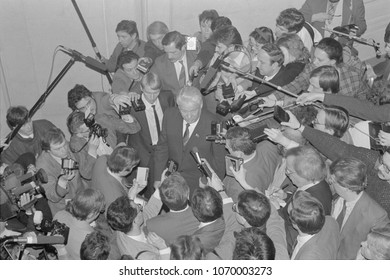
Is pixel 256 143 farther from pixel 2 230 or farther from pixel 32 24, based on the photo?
pixel 32 24

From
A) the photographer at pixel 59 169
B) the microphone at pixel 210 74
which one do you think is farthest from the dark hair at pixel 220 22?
the photographer at pixel 59 169

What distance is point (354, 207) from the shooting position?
3.06 m

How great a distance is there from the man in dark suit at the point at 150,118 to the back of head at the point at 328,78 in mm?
1197

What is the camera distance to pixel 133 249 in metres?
3.02

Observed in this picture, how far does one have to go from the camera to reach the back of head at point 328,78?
12.8ft

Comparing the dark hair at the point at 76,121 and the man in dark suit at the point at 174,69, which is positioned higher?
the man in dark suit at the point at 174,69

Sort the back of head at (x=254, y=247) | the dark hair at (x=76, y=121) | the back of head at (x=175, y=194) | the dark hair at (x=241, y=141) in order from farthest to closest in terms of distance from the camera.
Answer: the dark hair at (x=76, y=121)
the dark hair at (x=241, y=141)
the back of head at (x=175, y=194)
the back of head at (x=254, y=247)

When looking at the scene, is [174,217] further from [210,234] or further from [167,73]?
[167,73]

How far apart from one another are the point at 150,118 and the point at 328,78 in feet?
4.72

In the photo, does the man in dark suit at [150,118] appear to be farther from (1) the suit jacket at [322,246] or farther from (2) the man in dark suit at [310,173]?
(1) the suit jacket at [322,246]

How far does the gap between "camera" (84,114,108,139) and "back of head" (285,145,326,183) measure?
148 cm

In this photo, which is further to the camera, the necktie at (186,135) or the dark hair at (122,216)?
the necktie at (186,135)

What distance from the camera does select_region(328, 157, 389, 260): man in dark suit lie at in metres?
3.01
